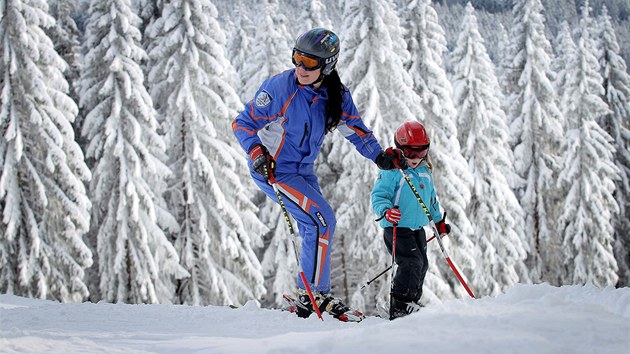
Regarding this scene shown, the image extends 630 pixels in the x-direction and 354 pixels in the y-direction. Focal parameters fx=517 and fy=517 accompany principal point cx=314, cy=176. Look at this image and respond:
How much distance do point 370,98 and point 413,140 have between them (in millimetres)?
12125

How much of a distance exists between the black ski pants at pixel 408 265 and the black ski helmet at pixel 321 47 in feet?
6.02

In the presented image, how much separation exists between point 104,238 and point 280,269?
6949 millimetres

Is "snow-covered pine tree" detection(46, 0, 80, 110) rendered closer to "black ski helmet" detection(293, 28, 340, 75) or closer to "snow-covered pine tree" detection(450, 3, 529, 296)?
"snow-covered pine tree" detection(450, 3, 529, 296)

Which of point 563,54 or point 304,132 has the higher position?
point 563,54

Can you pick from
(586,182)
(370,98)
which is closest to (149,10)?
(370,98)

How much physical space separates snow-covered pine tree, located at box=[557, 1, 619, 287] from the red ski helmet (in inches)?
834

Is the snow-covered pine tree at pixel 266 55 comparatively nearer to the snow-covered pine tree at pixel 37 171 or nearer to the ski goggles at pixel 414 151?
the snow-covered pine tree at pixel 37 171

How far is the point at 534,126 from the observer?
80.5 ft

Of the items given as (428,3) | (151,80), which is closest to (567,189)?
(428,3)

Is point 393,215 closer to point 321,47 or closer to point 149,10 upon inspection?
point 321,47

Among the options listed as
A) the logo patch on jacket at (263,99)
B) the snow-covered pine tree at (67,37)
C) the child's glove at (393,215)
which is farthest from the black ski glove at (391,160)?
the snow-covered pine tree at (67,37)

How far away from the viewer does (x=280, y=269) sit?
21156 mm

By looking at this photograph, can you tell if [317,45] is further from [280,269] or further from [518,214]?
[518,214]

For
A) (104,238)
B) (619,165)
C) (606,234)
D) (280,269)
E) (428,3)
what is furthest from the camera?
(619,165)
